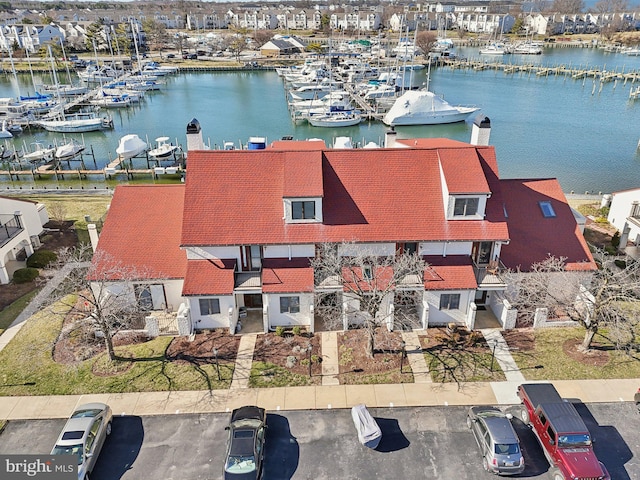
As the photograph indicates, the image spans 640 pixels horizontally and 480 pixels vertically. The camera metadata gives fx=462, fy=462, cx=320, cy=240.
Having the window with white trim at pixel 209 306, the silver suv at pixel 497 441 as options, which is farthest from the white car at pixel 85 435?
the silver suv at pixel 497 441

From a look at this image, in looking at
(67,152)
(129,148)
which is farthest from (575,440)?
(67,152)

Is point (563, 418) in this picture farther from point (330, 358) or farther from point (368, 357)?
point (330, 358)

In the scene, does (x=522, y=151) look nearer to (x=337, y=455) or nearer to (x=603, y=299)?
(x=603, y=299)

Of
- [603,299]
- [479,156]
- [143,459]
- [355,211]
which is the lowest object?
[143,459]

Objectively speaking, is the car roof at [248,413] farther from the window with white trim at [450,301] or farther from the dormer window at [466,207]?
the dormer window at [466,207]

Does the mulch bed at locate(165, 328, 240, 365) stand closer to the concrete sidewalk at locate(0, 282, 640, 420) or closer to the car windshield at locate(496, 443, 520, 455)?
the concrete sidewalk at locate(0, 282, 640, 420)

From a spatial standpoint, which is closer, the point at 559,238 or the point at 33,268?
the point at 559,238

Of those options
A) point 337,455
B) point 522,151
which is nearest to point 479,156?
point 337,455
